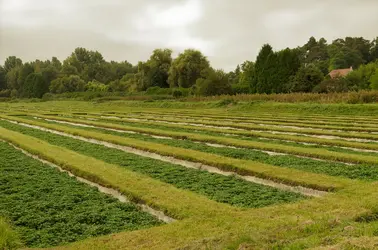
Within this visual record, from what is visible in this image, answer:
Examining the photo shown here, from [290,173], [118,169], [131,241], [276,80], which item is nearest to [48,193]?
[118,169]

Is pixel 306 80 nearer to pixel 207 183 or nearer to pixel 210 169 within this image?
pixel 210 169

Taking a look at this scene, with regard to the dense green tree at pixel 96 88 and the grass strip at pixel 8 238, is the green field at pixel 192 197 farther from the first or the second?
the dense green tree at pixel 96 88

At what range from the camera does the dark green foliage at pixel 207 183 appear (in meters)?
8.76

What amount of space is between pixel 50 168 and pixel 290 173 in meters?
6.95

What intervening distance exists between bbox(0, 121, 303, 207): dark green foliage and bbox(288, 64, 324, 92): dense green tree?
46888 mm

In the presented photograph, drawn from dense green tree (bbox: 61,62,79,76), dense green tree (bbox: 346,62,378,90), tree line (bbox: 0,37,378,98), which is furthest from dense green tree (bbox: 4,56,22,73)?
dense green tree (bbox: 346,62,378,90)

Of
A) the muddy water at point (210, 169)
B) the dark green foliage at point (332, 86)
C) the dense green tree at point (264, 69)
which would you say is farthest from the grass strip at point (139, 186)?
the dense green tree at point (264, 69)

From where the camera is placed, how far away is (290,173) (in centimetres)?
1096

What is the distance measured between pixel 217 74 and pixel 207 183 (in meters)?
61.2

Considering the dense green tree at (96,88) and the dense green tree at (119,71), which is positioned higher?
the dense green tree at (119,71)

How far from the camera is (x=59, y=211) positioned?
797 cm

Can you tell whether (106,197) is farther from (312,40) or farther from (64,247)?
(312,40)

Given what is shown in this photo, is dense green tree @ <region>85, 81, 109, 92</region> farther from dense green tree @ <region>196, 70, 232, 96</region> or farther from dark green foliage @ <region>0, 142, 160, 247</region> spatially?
dark green foliage @ <region>0, 142, 160, 247</region>

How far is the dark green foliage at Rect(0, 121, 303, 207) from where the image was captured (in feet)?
28.7
